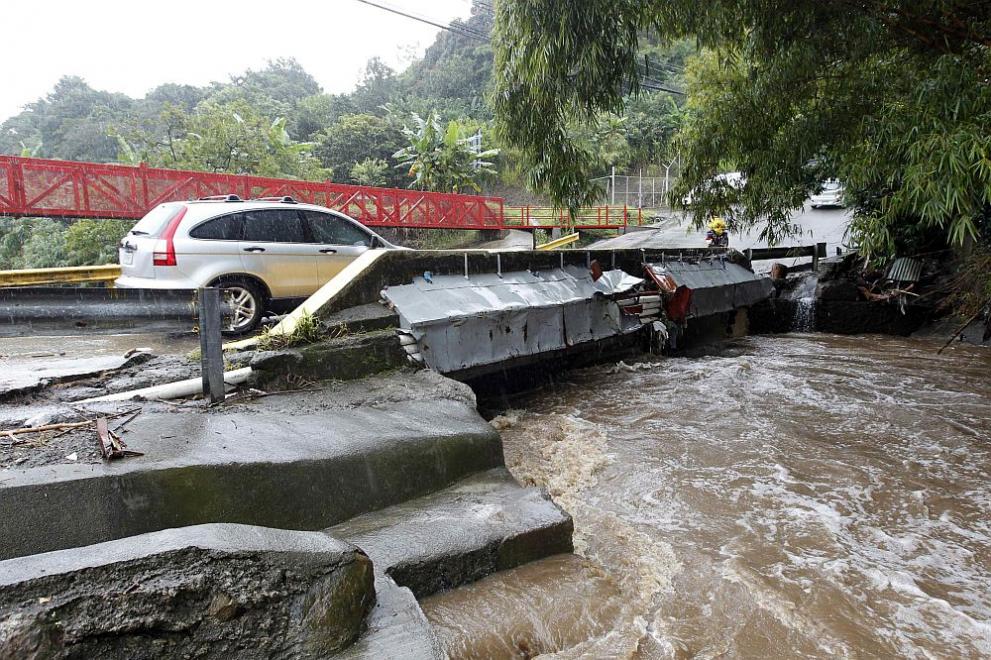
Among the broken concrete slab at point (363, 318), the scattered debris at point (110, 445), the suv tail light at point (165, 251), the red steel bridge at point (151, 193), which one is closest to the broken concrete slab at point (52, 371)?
the scattered debris at point (110, 445)

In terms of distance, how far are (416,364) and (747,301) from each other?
9.36m

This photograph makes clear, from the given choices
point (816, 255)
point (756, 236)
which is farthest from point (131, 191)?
point (756, 236)

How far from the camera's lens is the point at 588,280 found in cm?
859

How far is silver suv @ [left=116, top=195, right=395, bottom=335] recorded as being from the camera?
6328mm

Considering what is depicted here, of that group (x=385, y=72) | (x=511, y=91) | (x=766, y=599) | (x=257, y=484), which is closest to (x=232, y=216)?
(x=511, y=91)

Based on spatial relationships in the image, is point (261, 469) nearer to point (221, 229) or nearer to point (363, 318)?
point (363, 318)

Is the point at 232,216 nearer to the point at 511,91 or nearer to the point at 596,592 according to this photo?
the point at 511,91

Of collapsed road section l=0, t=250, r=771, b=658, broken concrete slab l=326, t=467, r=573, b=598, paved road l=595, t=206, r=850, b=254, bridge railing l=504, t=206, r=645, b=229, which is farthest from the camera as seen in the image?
bridge railing l=504, t=206, r=645, b=229

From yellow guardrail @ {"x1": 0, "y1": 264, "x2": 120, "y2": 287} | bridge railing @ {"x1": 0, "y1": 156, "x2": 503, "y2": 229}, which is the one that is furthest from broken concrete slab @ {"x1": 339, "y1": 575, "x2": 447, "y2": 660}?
bridge railing @ {"x1": 0, "y1": 156, "x2": 503, "y2": 229}

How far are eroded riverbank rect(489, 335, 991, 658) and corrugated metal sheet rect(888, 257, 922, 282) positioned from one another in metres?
4.25

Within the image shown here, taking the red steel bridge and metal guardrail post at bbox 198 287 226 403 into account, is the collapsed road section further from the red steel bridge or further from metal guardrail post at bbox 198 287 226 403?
the red steel bridge

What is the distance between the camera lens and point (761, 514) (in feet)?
14.6

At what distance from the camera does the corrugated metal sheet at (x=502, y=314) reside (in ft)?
20.0

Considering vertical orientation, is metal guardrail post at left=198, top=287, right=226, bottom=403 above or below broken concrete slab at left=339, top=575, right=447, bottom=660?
above
